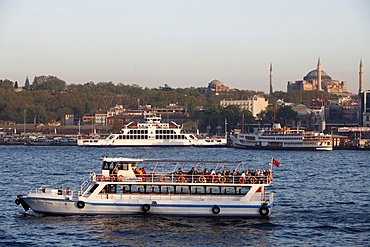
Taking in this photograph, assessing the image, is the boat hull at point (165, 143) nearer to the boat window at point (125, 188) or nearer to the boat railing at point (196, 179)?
the boat window at point (125, 188)

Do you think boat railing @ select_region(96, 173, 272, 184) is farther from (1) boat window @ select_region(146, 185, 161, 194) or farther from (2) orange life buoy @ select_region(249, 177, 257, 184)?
(1) boat window @ select_region(146, 185, 161, 194)

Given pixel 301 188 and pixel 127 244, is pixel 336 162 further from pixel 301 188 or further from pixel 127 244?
pixel 127 244

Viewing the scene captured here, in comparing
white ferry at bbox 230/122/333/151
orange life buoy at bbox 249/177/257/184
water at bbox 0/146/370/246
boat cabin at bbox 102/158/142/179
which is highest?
white ferry at bbox 230/122/333/151

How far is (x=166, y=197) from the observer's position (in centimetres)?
3438

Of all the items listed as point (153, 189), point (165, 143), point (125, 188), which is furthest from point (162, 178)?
point (165, 143)

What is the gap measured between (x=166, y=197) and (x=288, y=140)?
71771 millimetres

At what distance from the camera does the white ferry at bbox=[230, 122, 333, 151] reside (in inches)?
4070

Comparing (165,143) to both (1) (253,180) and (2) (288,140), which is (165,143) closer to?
(2) (288,140)

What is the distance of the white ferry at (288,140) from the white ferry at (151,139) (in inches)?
384

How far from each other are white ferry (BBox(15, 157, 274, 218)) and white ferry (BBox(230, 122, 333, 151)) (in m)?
69.4

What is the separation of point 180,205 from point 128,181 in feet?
7.61

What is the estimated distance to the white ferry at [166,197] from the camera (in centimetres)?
3388

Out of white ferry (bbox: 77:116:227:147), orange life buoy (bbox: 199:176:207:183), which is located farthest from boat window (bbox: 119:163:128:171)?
white ferry (bbox: 77:116:227:147)

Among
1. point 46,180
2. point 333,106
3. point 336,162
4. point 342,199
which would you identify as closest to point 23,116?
point 333,106
